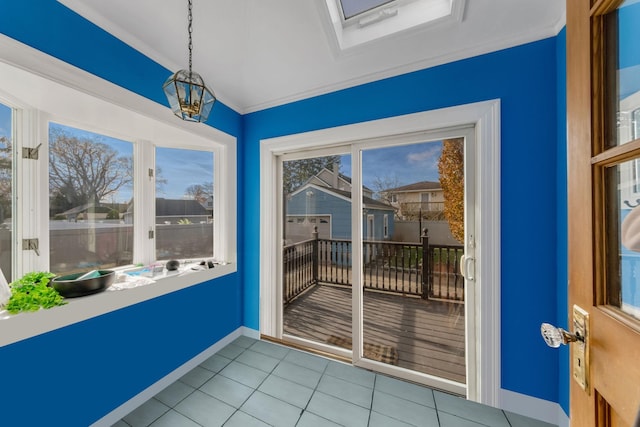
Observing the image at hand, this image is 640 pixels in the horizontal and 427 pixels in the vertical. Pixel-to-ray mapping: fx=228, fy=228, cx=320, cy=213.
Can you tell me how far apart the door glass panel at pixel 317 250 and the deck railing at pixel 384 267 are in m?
0.01

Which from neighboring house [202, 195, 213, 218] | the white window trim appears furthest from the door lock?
neighboring house [202, 195, 213, 218]

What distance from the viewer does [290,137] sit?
2.36 m

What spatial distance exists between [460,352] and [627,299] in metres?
1.69

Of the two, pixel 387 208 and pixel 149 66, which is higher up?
pixel 149 66

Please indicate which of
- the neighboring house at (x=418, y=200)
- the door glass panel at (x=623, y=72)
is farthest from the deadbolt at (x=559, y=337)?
the neighboring house at (x=418, y=200)

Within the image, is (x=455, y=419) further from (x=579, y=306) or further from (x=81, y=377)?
(x=81, y=377)

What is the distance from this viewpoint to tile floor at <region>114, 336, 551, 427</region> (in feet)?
5.03

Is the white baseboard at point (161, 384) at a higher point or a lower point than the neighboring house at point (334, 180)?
lower

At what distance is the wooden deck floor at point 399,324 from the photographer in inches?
75.2

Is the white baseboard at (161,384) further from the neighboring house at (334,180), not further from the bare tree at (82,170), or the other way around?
the neighboring house at (334,180)

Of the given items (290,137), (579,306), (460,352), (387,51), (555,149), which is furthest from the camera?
(290,137)

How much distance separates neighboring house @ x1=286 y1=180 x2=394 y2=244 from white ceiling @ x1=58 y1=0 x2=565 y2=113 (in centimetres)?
105

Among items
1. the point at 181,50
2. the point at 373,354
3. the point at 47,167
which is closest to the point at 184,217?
the point at 47,167

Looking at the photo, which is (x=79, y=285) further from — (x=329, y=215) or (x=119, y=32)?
(x=329, y=215)
